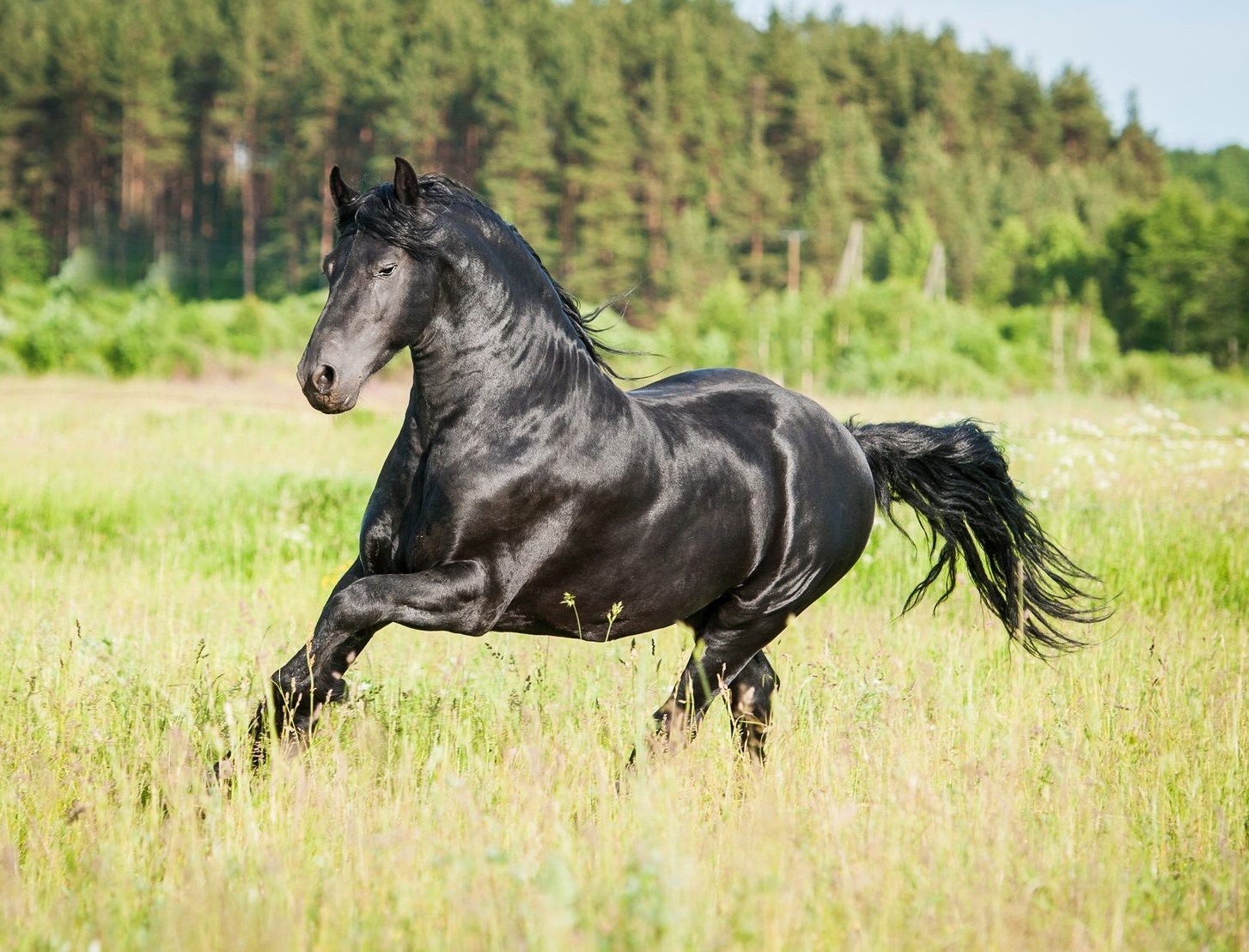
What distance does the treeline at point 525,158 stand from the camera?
2395 inches

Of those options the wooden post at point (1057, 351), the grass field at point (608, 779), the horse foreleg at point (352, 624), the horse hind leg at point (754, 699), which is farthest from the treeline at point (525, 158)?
the horse foreleg at point (352, 624)

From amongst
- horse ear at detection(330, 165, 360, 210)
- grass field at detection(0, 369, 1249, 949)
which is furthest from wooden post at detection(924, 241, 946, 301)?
horse ear at detection(330, 165, 360, 210)

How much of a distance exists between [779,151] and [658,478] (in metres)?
72.6

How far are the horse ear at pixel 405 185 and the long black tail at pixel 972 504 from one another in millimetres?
2696

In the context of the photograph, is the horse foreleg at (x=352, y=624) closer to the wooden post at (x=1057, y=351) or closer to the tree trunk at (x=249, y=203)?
the wooden post at (x=1057, y=351)

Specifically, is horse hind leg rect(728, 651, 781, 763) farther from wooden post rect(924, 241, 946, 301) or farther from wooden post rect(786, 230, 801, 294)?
wooden post rect(786, 230, 801, 294)

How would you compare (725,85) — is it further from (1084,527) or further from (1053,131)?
(1084,527)

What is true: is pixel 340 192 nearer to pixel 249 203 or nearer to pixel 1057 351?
pixel 1057 351

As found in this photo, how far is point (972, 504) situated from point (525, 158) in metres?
56.7

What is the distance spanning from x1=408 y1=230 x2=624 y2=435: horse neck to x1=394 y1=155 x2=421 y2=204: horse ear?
19 centimetres

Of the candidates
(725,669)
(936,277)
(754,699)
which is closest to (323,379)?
(725,669)

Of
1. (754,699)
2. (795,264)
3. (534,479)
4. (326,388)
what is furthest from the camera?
(795,264)

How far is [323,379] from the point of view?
368cm

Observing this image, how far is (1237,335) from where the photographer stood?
1954 inches
